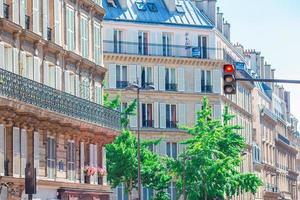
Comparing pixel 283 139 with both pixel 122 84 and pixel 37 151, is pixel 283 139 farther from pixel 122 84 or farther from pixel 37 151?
pixel 37 151

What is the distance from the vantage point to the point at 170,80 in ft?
340

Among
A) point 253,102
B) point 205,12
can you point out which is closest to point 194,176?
point 205,12

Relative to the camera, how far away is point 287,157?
168 metres

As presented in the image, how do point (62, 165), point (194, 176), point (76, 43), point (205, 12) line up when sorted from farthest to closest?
1. point (205, 12)
2. point (194, 176)
3. point (76, 43)
4. point (62, 165)

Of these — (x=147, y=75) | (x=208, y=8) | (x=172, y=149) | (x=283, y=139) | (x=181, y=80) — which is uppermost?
(x=208, y=8)

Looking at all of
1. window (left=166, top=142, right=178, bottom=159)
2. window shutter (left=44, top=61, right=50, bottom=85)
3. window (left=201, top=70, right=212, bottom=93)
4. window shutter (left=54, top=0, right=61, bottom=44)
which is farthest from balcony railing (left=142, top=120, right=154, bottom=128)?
window shutter (left=44, top=61, right=50, bottom=85)

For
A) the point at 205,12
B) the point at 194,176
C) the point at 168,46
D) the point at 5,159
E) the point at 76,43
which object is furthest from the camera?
the point at 205,12

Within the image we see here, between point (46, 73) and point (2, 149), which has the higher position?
point (46, 73)

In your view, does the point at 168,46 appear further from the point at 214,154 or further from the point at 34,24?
the point at 34,24

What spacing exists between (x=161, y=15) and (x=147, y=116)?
8998mm

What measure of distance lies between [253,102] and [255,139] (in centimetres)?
391

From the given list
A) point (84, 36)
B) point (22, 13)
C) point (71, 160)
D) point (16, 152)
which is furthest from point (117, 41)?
point (16, 152)

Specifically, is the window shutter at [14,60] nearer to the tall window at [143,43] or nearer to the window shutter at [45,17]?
the window shutter at [45,17]

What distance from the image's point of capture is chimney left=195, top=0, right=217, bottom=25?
110 meters
